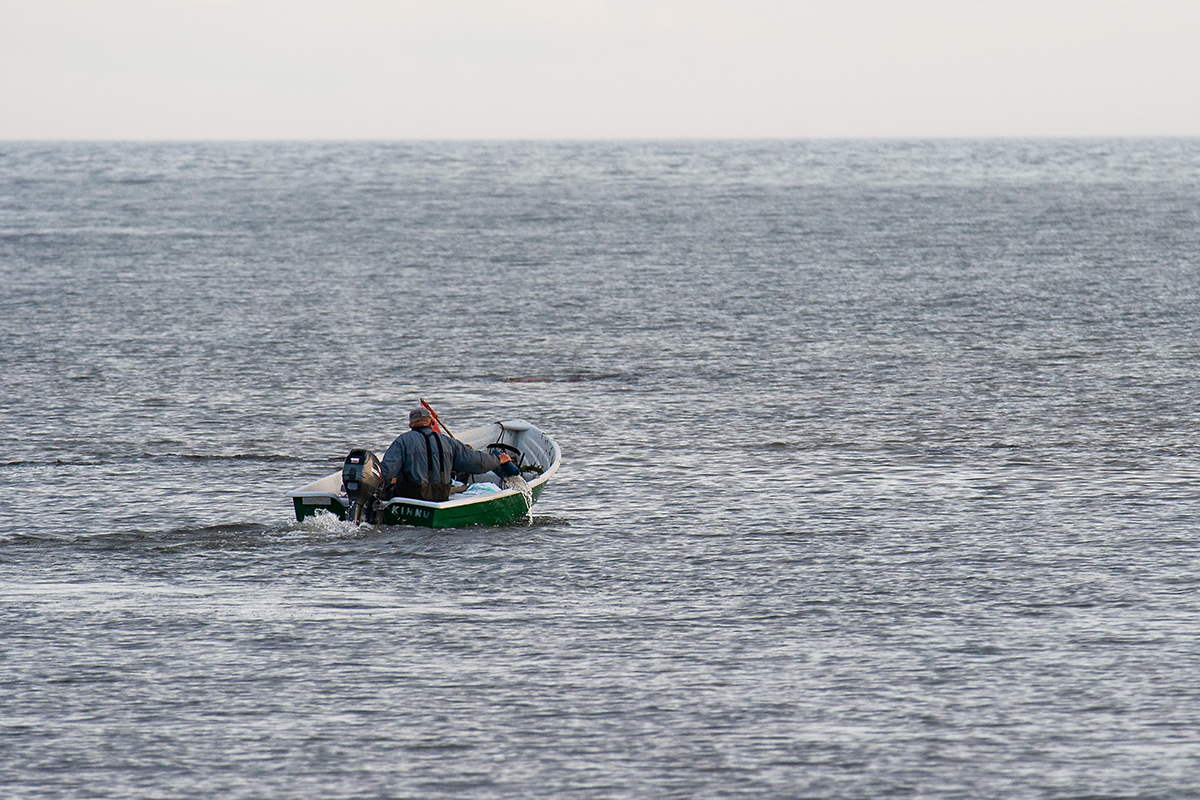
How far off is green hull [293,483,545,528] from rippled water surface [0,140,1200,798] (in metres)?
0.25

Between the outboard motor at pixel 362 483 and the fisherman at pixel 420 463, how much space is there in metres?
0.21

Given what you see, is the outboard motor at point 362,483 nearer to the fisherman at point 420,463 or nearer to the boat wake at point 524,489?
the fisherman at point 420,463

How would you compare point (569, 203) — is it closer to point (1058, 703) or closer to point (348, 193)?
point (348, 193)

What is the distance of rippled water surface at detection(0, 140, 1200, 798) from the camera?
12242mm

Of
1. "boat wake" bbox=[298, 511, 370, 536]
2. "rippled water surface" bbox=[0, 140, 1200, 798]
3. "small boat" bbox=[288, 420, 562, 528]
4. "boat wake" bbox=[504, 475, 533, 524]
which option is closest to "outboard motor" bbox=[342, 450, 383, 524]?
"small boat" bbox=[288, 420, 562, 528]

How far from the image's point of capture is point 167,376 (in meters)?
30.9

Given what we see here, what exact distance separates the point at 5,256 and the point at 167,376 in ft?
109

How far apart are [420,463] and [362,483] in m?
0.87

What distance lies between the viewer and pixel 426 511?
1884 cm

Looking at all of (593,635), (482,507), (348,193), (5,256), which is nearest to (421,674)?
(593,635)

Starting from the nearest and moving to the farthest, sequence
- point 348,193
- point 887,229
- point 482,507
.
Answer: point 482,507 → point 887,229 → point 348,193

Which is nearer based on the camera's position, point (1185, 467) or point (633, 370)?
point (1185, 467)

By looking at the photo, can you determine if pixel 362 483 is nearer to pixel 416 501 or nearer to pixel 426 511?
pixel 416 501

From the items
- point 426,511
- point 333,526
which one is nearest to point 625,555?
point 426,511
